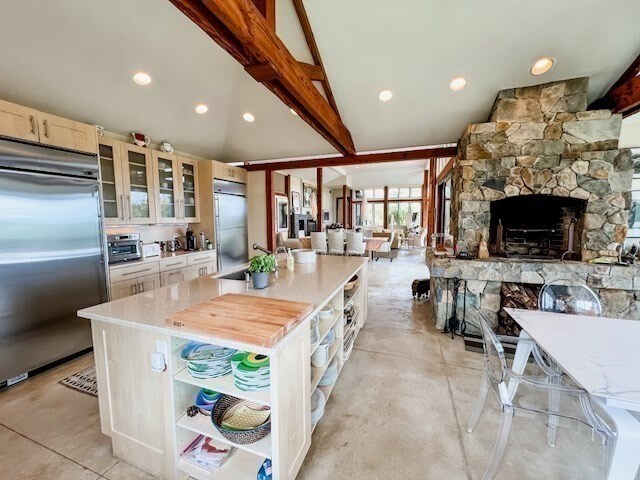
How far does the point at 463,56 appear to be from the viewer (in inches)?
99.7

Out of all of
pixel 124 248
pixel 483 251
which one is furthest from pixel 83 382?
pixel 483 251

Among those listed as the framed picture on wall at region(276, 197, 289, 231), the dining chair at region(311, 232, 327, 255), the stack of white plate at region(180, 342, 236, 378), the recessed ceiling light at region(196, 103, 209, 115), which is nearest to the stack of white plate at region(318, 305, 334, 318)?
the stack of white plate at region(180, 342, 236, 378)

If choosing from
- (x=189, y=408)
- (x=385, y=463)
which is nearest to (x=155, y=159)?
(x=189, y=408)

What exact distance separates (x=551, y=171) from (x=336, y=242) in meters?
4.40

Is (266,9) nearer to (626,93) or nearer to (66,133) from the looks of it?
(66,133)

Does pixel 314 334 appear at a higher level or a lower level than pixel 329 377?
higher

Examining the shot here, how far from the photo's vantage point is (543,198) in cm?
307

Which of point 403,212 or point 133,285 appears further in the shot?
point 403,212

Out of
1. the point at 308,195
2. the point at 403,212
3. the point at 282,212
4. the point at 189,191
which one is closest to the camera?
the point at 189,191

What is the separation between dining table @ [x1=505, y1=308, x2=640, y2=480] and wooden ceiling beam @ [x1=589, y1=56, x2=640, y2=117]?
230 cm

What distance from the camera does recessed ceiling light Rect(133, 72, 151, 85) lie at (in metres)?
2.74

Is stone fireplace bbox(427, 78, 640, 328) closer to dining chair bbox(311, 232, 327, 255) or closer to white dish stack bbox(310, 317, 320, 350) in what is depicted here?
white dish stack bbox(310, 317, 320, 350)

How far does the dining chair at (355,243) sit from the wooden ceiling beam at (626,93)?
442 cm

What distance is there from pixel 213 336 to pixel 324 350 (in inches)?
35.2
